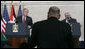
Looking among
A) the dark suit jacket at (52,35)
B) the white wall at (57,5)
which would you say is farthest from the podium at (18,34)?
the white wall at (57,5)

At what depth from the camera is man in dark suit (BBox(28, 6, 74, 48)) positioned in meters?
3.95

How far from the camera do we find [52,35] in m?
3.96

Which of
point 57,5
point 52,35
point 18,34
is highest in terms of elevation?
point 57,5

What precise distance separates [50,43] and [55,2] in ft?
31.3

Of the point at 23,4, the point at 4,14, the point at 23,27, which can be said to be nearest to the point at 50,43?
the point at 23,27

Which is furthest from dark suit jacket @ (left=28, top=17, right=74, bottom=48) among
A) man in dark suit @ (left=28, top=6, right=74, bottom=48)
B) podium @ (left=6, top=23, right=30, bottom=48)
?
podium @ (left=6, top=23, right=30, bottom=48)

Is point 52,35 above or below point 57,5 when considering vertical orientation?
below

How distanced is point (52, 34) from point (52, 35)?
0.05 ft

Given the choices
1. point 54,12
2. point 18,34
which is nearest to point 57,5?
point 18,34

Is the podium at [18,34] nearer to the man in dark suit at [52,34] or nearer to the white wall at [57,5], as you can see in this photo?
the man in dark suit at [52,34]

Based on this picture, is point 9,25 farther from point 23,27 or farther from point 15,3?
point 15,3

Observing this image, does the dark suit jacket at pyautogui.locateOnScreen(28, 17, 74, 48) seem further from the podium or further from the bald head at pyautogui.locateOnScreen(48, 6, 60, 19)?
the podium

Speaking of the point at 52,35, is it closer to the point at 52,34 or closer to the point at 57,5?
the point at 52,34

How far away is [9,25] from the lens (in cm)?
735
